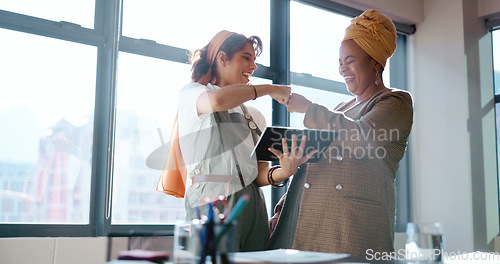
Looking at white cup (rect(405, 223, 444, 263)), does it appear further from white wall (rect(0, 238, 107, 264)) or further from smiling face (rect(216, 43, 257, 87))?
white wall (rect(0, 238, 107, 264))

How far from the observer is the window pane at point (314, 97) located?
360 cm

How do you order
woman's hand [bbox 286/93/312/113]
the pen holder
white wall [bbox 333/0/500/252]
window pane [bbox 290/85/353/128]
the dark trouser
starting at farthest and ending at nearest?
white wall [bbox 333/0/500/252] < window pane [bbox 290/85/353/128] < woman's hand [bbox 286/93/312/113] < the dark trouser < the pen holder

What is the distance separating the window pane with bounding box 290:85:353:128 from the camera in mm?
3596

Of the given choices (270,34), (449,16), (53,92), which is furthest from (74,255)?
(449,16)

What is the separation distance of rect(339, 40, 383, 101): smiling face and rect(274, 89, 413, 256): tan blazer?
7.3 inches

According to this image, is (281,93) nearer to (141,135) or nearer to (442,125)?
(141,135)

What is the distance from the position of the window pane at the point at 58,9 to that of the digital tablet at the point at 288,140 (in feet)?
5.47

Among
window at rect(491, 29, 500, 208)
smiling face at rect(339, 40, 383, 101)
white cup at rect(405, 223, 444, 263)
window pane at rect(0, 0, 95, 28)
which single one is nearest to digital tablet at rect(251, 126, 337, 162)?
smiling face at rect(339, 40, 383, 101)

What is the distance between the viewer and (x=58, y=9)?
2781 mm

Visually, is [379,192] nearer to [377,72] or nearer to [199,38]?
[377,72]

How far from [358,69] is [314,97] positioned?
1907mm

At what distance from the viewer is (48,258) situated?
2.44 m

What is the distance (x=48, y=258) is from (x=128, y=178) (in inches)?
24.4

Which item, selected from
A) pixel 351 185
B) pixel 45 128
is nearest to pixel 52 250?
pixel 45 128
